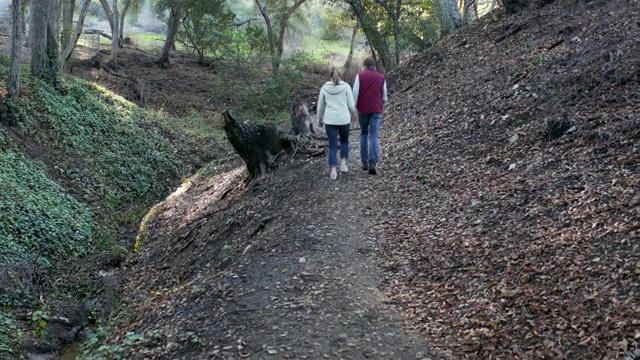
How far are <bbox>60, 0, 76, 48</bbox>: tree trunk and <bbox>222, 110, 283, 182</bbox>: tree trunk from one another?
48.8 feet

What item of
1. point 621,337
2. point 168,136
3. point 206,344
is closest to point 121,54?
point 168,136

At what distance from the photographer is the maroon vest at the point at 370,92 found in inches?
361

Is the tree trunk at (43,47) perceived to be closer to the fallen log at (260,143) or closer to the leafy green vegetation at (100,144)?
the leafy green vegetation at (100,144)

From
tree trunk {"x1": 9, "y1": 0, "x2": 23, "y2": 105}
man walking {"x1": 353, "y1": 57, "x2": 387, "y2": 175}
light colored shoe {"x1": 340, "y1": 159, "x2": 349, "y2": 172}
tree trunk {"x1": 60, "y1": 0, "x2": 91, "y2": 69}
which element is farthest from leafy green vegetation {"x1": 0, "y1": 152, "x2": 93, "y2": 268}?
tree trunk {"x1": 60, "y1": 0, "x2": 91, "y2": 69}

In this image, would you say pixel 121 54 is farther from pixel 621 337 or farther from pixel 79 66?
pixel 621 337

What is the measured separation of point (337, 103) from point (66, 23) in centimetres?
2152

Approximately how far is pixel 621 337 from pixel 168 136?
17.3 m

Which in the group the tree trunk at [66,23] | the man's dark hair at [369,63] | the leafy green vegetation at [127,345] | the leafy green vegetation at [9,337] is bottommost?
the leafy green vegetation at [9,337]

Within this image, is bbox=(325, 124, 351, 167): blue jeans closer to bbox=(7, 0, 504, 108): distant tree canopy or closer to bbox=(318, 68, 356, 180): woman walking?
bbox=(318, 68, 356, 180): woman walking

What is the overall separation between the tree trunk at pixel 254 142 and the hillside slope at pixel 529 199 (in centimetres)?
237

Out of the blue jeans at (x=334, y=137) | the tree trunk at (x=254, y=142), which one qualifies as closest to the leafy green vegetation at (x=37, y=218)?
the tree trunk at (x=254, y=142)

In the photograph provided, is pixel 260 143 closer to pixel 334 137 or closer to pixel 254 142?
pixel 254 142

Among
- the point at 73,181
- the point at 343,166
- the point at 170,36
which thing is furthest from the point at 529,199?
the point at 170,36

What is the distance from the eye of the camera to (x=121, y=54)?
31.6 metres
